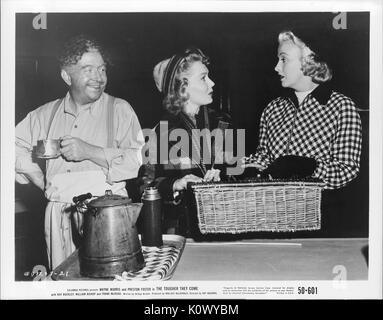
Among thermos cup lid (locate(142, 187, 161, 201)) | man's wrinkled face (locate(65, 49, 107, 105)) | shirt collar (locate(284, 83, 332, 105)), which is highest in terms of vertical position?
man's wrinkled face (locate(65, 49, 107, 105))

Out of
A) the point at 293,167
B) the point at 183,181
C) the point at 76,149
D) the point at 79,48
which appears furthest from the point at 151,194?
the point at 79,48

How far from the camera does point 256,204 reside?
1.99m

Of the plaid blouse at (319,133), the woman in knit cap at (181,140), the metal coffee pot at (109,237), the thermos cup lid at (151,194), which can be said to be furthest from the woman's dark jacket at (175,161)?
the metal coffee pot at (109,237)

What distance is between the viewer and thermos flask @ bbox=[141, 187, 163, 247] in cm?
197

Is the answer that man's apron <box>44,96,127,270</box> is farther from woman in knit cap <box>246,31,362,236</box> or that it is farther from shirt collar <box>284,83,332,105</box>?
shirt collar <box>284,83,332,105</box>

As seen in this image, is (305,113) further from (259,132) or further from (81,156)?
(81,156)

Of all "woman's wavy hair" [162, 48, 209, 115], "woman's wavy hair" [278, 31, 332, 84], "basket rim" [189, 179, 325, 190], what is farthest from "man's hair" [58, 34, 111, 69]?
"woman's wavy hair" [278, 31, 332, 84]

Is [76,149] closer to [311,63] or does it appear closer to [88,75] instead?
[88,75]

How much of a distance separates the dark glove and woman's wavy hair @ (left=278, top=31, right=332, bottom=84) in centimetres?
40

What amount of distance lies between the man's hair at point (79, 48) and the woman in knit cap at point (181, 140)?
0.28m

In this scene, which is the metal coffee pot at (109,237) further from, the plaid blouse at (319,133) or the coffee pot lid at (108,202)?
the plaid blouse at (319,133)

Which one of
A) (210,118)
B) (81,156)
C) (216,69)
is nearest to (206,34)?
(216,69)

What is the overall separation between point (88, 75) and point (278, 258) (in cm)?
129

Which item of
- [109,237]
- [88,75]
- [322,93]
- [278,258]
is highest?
[88,75]
